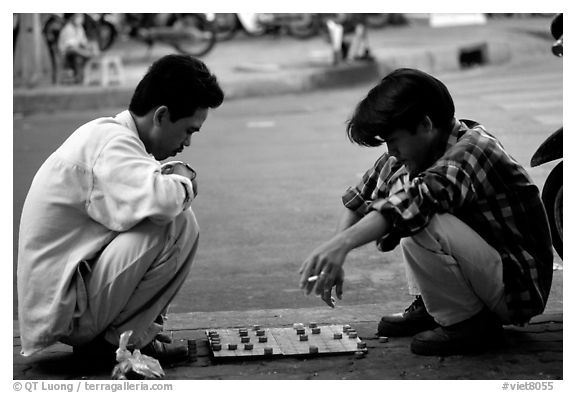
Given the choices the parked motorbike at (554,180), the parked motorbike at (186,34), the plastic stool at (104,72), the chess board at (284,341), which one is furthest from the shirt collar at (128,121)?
the parked motorbike at (186,34)

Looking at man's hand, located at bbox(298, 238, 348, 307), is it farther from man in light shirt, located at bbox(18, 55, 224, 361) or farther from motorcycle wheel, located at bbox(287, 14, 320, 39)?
motorcycle wheel, located at bbox(287, 14, 320, 39)

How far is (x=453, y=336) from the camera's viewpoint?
3.25 meters

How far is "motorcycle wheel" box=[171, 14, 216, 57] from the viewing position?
48.8 ft

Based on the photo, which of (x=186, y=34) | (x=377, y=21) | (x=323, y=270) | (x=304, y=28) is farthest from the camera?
(x=377, y=21)

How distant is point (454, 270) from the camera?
314 cm

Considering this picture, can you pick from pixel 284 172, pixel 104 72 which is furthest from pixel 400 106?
pixel 104 72

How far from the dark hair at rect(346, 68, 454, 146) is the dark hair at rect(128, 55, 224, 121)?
0.49 m

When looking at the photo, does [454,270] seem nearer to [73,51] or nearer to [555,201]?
[555,201]

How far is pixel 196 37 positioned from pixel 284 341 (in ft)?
38.9

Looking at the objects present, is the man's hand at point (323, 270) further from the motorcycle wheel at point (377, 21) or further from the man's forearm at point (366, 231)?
the motorcycle wheel at point (377, 21)

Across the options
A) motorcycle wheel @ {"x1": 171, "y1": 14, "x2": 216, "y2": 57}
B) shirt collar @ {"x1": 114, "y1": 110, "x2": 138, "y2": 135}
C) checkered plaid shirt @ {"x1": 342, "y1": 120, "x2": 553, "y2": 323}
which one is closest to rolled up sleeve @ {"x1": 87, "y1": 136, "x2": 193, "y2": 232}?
shirt collar @ {"x1": 114, "y1": 110, "x2": 138, "y2": 135}

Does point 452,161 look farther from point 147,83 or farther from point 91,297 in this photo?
point 91,297
